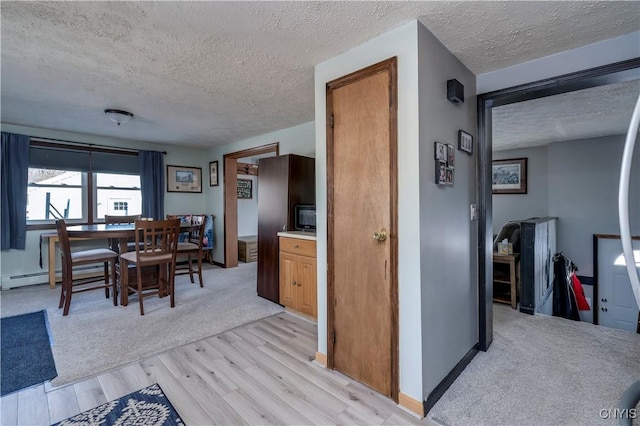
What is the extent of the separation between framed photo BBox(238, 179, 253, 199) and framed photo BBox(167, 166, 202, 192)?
2.94ft

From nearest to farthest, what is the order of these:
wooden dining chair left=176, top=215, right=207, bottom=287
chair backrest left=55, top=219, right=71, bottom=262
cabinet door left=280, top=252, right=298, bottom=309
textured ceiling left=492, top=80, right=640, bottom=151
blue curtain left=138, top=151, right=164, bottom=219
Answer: textured ceiling left=492, top=80, right=640, bottom=151, chair backrest left=55, top=219, right=71, bottom=262, cabinet door left=280, top=252, right=298, bottom=309, wooden dining chair left=176, top=215, right=207, bottom=287, blue curtain left=138, top=151, right=164, bottom=219

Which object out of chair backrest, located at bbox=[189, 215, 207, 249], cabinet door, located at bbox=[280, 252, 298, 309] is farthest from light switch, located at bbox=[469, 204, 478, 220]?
chair backrest, located at bbox=[189, 215, 207, 249]

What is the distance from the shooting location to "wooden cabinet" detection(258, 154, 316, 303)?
3408 millimetres

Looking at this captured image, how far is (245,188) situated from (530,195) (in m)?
5.76

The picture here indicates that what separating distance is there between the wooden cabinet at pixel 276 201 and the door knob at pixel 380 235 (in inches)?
65.6

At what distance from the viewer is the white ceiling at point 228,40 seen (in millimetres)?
1585

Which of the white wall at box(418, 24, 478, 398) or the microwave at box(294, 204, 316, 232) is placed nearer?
the white wall at box(418, 24, 478, 398)

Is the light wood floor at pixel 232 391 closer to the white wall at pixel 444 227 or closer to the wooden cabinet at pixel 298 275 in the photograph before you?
the white wall at pixel 444 227

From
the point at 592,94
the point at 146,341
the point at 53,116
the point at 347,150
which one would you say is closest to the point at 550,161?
the point at 592,94

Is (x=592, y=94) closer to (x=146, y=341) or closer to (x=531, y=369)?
(x=531, y=369)

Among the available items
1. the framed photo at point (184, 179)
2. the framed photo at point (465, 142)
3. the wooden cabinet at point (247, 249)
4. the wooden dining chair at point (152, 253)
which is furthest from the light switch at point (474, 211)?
the framed photo at point (184, 179)

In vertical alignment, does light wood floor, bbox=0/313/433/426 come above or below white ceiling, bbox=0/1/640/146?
below

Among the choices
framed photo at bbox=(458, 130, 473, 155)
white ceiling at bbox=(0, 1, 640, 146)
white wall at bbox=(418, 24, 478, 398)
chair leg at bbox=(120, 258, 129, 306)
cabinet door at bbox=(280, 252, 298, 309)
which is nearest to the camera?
white ceiling at bbox=(0, 1, 640, 146)

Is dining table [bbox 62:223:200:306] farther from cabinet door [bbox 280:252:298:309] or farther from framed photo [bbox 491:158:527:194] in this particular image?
framed photo [bbox 491:158:527:194]
